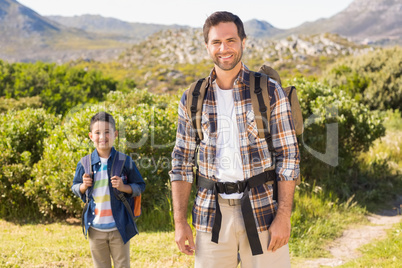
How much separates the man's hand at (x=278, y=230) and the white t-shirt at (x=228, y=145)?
0.86 ft

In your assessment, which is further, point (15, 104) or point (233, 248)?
point (15, 104)

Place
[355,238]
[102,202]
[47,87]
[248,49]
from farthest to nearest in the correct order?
[248,49], [47,87], [355,238], [102,202]

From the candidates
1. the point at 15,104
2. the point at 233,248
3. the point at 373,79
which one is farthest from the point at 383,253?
the point at 373,79

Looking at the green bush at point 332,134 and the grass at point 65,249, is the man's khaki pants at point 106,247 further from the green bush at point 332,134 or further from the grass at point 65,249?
the green bush at point 332,134

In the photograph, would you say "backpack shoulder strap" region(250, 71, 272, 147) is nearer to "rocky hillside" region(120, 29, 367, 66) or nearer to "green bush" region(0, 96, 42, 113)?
"green bush" region(0, 96, 42, 113)

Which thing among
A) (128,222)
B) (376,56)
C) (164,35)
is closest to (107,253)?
(128,222)

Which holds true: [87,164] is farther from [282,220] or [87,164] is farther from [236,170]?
[282,220]

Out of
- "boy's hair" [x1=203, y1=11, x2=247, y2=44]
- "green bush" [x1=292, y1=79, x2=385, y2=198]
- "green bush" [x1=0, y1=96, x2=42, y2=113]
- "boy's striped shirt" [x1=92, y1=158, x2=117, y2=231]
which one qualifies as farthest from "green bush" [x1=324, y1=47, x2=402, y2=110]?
"boy's hair" [x1=203, y1=11, x2=247, y2=44]

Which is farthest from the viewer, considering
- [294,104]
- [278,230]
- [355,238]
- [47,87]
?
[47,87]

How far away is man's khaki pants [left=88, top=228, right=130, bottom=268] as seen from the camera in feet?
11.4

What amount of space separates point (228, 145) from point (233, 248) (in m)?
0.64

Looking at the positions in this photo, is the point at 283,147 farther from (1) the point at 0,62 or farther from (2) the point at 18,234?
(1) the point at 0,62

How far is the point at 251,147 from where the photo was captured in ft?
7.77

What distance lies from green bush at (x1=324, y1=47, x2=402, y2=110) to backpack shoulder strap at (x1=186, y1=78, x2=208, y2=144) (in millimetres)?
12135
